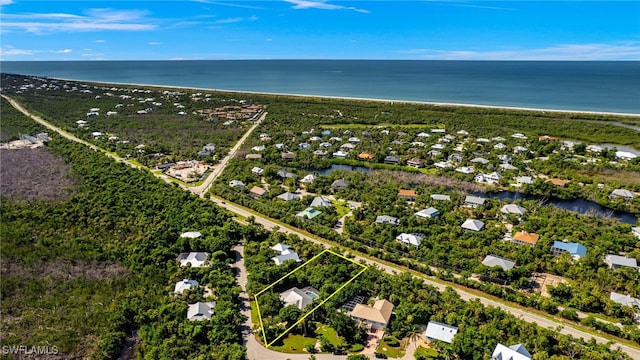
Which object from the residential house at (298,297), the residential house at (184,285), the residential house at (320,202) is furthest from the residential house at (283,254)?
the residential house at (320,202)

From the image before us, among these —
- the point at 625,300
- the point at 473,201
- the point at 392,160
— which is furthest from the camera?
the point at 392,160

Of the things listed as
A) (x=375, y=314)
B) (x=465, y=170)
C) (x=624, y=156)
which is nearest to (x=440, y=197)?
(x=465, y=170)

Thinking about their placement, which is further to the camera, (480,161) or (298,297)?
(480,161)

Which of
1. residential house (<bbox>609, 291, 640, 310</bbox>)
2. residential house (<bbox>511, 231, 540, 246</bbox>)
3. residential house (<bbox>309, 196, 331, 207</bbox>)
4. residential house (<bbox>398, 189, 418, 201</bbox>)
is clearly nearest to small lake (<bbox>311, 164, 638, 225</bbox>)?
residential house (<bbox>398, 189, 418, 201</bbox>)

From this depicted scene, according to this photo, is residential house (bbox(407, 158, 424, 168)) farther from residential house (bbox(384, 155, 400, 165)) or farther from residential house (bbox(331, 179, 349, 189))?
residential house (bbox(331, 179, 349, 189))

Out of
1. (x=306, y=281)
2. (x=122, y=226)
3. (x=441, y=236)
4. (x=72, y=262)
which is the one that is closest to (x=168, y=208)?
(x=122, y=226)

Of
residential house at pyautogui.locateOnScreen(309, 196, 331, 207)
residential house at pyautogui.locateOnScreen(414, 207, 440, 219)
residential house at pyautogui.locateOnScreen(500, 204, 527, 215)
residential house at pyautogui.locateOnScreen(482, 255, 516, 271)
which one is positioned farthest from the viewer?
residential house at pyautogui.locateOnScreen(309, 196, 331, 207)

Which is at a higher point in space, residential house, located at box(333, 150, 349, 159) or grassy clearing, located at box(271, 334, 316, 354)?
residential house, located at box(333, 150, 349, 159)

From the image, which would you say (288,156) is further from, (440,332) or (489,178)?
(440,332)
